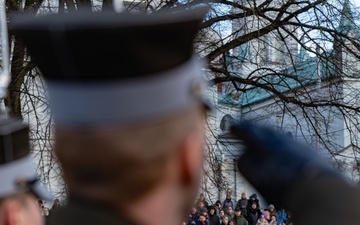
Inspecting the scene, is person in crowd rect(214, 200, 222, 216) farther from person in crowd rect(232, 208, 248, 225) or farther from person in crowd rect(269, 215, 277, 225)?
person in crowd rect(269, 215, 277, 225)

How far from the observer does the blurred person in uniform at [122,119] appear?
152cm

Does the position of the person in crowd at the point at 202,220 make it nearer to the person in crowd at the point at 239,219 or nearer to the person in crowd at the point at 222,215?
the person in crowd at the point at 222,215

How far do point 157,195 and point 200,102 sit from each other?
225 mm

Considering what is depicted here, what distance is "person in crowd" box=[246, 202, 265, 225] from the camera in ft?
66.9

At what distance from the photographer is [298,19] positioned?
14664mm

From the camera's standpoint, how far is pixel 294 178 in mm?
1750

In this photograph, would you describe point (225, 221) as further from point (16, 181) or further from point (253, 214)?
point (16, 181)

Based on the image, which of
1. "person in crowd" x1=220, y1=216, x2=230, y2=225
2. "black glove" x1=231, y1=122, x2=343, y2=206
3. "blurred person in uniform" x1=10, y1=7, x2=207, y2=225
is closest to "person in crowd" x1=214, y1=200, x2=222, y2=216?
"person in crowd" x1=220, y1=216, x2=230, y2=225

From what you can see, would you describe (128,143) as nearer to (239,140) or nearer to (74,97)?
(74,97)

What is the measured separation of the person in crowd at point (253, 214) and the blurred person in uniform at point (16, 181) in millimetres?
17818

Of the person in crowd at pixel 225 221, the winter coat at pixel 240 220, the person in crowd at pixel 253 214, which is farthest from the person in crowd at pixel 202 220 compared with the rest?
the person in crowd at pixel 253 214

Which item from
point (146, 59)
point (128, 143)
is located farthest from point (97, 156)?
point (146, 59)

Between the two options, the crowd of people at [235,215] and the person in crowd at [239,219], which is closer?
the crowd of people at [235,215]

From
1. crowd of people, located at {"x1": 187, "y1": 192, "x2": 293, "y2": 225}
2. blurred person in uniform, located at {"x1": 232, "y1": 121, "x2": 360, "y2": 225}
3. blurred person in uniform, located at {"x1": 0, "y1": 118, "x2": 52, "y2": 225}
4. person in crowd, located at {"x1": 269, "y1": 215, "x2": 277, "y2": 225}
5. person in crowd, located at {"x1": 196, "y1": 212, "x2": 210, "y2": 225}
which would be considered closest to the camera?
blurred person in uniform, located at {"x1": 232, "y1": 121, "x2": 360, "y2": 225}
